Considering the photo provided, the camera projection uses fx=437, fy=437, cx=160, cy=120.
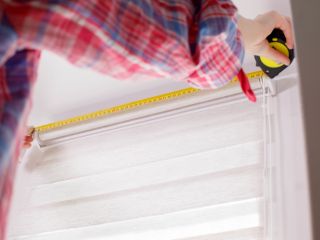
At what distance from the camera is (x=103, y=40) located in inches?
21.1

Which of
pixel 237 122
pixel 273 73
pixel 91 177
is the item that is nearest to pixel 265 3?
pixel 273 73

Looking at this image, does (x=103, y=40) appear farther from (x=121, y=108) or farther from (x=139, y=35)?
(x=121, y=108)

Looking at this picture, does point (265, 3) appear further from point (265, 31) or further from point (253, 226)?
point (253, 226)

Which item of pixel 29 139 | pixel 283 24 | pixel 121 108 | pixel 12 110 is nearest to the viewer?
pixel 12 110

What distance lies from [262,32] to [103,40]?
506 millimetres

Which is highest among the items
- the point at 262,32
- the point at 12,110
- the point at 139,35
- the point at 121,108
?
the point at 121,108

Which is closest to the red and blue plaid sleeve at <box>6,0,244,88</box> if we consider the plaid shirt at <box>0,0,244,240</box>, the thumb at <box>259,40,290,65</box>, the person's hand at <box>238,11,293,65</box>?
the plaid shirt at <box>0,0,244,240</box>

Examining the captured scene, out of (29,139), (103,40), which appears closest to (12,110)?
(103,40)

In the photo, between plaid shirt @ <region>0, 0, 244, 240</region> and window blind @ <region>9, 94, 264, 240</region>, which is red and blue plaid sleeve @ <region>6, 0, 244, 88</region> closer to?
plaid shirt @ <region>0, 0, 244, 240</region>

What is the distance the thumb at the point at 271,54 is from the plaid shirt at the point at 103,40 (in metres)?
0.32

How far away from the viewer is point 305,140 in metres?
0.50

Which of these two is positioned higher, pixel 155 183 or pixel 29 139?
pixel 29 139

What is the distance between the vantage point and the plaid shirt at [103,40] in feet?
1.60

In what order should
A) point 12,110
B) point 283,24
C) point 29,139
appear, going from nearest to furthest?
point 12,110, point 283,24, point 29,139
